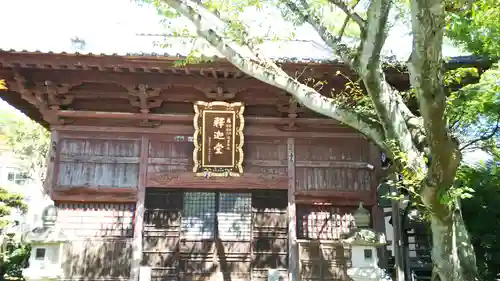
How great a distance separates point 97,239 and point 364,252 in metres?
5.10

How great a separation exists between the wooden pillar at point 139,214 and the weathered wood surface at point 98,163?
12 centimetres

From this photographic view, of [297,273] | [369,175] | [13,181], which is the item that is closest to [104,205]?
[297,273]

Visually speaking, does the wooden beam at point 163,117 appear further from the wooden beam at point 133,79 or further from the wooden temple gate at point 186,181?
the wooden beam at point 133,79

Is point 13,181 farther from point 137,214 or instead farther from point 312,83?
point 312,83

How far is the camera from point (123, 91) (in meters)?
8.71

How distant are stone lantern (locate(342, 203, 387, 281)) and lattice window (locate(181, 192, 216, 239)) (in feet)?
9.17

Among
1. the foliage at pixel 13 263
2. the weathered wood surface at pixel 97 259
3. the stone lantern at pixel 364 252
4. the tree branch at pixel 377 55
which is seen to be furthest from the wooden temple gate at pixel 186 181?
the tree branch at pixel 377 55

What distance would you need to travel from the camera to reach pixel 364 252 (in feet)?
24.3

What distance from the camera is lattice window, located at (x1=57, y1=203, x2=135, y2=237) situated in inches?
332

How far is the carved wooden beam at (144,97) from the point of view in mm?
8352

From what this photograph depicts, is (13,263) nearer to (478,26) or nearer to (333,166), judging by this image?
(333,166)

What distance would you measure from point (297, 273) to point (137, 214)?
3.39m

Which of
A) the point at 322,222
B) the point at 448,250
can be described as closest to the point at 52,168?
the point at 322,222

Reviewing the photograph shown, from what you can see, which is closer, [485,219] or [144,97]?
[485,219]
